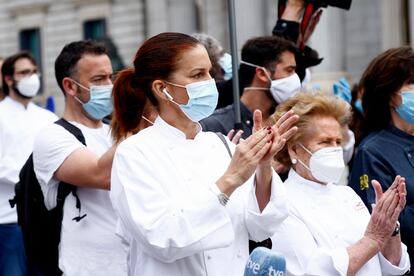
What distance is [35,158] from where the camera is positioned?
575cm

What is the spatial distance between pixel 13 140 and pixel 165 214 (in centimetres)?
442

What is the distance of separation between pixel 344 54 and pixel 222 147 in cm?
2712

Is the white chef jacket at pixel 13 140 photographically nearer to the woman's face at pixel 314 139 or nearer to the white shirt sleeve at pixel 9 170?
the white shirt sleeve at pixel 9 170

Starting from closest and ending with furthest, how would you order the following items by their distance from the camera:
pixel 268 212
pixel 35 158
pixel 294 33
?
pixel 268 212, pixel 35 158, pixel 294 33

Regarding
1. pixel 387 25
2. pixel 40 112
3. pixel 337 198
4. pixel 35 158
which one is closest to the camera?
pixel 337 198

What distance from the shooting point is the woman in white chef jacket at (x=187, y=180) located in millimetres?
4051

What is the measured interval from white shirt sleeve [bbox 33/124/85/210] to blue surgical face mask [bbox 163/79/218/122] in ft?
4.53

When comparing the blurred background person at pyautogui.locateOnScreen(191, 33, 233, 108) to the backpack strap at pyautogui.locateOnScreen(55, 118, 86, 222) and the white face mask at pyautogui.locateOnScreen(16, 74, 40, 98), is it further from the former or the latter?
the white face mask at pyautogui.locateOnScreen(16, 74, 40, 98)

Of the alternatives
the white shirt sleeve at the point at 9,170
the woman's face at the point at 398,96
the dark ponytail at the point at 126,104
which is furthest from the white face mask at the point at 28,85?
the woman's face at the point at 398,96

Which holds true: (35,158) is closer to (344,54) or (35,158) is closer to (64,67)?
(64,67)

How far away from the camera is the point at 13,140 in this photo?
8.27m

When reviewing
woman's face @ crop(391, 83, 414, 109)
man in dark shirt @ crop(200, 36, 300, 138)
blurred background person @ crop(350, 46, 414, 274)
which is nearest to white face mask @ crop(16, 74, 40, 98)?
man in dark shirt @ crop(200, 36, 300, 138)

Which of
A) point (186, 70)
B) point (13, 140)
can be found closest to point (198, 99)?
point (186, 70)

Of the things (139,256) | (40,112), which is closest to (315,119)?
(139,256)
